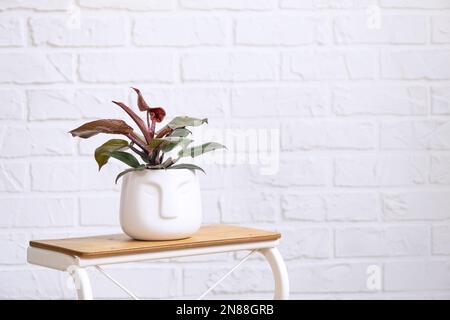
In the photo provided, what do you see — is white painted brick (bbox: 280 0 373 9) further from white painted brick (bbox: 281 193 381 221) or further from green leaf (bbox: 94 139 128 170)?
green leaf (bbox: 94 139 128 170)

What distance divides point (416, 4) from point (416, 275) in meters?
0.78

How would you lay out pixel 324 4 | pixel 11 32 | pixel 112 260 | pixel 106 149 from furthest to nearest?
pixel 324 4
pixel 11 32
pixel 106 149
pixel 112 260

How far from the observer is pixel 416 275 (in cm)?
224

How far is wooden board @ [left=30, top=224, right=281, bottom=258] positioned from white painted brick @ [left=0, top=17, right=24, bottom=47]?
0.70 meters

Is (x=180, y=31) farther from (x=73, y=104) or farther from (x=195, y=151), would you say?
(x=195, y=151)

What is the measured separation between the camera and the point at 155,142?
1.56m

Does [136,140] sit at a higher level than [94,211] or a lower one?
higher

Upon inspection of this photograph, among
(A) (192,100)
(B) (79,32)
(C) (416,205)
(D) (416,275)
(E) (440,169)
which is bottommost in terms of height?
(D) (416,275)

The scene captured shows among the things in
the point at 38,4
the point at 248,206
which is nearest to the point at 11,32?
the point at 38,4

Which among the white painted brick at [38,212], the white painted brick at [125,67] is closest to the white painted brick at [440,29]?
the white painted brick at [125,67]

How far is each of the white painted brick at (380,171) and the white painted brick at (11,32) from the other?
3.07 feet

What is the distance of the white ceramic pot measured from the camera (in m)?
1.57

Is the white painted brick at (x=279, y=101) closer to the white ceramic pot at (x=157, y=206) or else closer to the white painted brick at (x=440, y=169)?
the white painted brick at (x=440, y=169)

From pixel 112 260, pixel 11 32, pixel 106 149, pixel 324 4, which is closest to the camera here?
pixel 112 260
